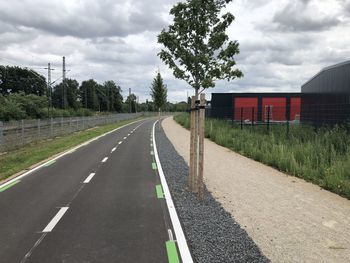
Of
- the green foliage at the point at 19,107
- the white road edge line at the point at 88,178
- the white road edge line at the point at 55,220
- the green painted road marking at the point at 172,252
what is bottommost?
the white road edge line at the point at 88,178

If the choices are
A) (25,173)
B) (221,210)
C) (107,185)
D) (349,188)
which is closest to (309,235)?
(221,210)

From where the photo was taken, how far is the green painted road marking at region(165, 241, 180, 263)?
499 cm

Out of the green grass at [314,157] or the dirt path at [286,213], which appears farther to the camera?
the green grass at [314,157]

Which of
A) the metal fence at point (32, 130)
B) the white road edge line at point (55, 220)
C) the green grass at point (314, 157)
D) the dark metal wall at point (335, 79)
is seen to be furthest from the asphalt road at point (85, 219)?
the dark metal wall at point (335, 79)

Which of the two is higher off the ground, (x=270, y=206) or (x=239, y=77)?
(x=239, y=77)

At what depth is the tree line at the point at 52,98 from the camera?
44931 mm

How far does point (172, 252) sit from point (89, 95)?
419 feet

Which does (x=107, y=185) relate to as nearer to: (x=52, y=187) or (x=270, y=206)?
(x=52, y=187)

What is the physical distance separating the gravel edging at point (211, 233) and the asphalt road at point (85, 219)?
352mm

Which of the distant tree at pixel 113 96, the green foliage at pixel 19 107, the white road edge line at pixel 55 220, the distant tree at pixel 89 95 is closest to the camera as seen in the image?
the white road edge line at pixel 55 220

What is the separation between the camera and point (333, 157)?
11.3 metres

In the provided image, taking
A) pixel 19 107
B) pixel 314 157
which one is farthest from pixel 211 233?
pixel 19 107

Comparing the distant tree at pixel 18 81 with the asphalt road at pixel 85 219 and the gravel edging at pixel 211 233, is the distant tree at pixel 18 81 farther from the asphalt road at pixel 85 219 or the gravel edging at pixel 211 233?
the gravel edging at pixel 211 233

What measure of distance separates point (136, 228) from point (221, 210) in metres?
1.76
